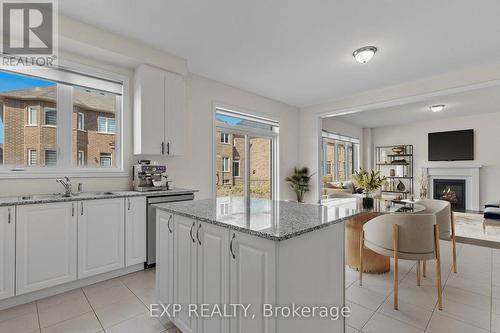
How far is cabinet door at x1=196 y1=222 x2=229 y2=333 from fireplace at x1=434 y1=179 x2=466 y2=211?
8589mm

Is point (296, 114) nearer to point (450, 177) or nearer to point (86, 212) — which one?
point (86, 212)

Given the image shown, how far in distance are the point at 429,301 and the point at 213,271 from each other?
2219 millimetres

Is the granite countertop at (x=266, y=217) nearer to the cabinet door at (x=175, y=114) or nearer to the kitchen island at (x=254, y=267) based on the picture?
the kitchen island at (x=254, y=267)

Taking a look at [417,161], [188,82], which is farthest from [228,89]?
[417,161]

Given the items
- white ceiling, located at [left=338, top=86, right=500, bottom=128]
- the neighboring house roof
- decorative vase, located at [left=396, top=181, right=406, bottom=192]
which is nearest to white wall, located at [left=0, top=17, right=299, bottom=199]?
the neighboring house roof

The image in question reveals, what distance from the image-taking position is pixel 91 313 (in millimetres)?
2215

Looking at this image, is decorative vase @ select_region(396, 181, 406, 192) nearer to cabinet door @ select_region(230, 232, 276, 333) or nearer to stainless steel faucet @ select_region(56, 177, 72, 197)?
cabinet door @ select_region(230, 232, 276, 333)

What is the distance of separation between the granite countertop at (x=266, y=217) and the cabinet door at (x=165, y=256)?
0.34 feet

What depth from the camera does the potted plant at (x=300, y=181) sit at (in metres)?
5.98

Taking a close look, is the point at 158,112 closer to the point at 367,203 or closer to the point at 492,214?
the point at 367,203

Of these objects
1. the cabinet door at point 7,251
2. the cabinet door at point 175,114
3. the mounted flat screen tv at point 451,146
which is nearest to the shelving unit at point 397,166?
the mounted flat screen tv at point 451,146

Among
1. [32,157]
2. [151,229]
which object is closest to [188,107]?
[151,229]

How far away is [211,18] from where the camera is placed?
2682 millimetres

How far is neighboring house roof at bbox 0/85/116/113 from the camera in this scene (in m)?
2.78
